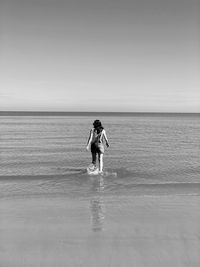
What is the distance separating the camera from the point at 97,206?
830 cm

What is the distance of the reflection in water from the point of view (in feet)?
22.3

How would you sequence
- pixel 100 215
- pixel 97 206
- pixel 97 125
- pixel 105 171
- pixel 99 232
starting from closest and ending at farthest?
pixel 99 232
pixel 100 215
pixel 97 206
pixel 97 125
pixel 105 171

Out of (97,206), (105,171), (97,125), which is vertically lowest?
(105,171)

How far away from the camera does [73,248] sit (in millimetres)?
5480

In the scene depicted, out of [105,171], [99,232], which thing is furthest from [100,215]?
[105,171]

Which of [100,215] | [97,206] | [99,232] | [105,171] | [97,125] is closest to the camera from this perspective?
[99,232]

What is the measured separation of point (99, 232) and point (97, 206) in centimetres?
200

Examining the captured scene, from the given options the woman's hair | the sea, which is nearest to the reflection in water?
the sea

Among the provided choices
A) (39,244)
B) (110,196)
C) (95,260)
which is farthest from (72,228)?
(110,196)

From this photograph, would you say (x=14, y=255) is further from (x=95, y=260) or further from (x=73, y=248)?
(x=95, y=260)

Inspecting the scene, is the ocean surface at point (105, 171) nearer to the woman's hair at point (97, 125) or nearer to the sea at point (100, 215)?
the sea at point (100, 215)

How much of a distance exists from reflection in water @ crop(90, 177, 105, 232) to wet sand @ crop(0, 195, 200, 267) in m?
0.02

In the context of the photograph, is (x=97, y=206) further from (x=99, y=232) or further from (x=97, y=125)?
(x=97, y=125)

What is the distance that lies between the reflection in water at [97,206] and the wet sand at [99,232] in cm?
2
